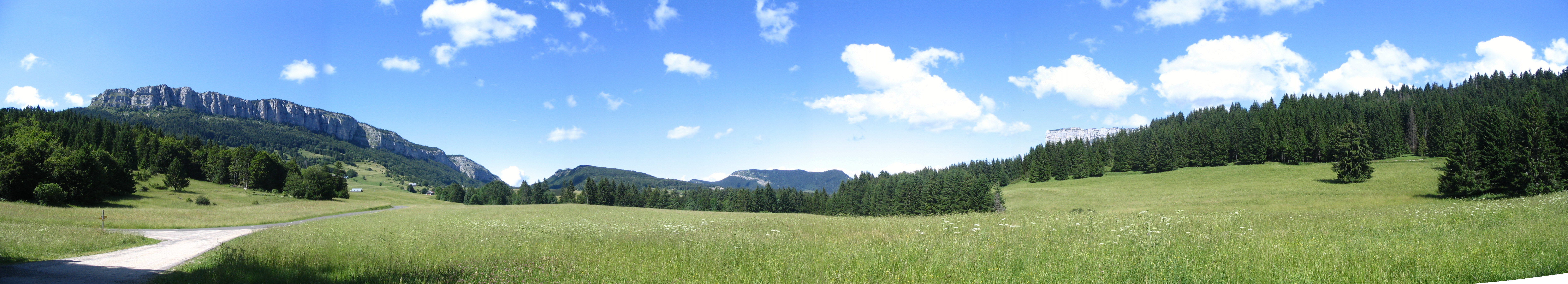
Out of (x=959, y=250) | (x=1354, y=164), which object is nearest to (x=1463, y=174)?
(x=1354, y=164)

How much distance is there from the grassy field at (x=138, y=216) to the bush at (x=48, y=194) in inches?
50.9

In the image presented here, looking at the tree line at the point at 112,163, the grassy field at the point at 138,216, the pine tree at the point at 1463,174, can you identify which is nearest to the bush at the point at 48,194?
the tree line at the point at 112,163

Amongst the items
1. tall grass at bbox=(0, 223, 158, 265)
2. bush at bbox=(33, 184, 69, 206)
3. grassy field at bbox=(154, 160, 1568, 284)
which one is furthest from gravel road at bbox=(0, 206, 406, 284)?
bush at bbox=(33, 184, 69, 206)

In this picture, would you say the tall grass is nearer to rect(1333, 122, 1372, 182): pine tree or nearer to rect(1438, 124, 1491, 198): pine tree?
rect(1438, 124, 1491, 198): pine tree

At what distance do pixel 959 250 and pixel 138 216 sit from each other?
4304cm

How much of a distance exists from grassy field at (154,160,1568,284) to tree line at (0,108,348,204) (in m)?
35.1

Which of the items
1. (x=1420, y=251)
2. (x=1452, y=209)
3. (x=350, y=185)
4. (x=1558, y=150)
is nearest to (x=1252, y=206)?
(x=1558, y=150)

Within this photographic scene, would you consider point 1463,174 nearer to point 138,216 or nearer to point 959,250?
point 959,250

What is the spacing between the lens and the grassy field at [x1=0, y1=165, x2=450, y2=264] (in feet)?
44.0

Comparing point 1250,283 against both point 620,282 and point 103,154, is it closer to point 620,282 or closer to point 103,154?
point 620,282

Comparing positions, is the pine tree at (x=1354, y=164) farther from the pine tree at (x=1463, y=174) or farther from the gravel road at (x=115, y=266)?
the gravel road at (x=115, y=266)

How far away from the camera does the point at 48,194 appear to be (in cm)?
3481

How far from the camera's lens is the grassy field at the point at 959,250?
22.6 ft

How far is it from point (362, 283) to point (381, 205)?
71.6 metres
